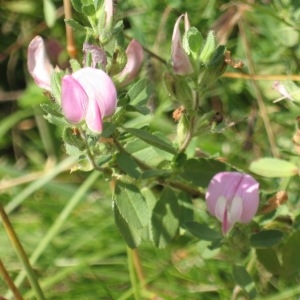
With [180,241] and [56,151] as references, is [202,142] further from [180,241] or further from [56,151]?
[56,151]

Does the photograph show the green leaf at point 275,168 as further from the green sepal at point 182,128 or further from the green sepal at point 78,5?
the green sepal at point 78,5

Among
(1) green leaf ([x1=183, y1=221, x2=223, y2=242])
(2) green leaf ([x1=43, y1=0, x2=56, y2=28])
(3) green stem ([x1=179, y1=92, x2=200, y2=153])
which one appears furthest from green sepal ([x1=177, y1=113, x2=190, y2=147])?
(2) green leaf ([x1=43, y1=0, x2=56, y2=28])

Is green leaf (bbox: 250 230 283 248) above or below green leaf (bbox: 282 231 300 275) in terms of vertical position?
above

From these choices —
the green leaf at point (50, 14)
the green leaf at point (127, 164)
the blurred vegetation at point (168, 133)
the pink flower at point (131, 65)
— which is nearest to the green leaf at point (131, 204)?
the green leaf at point (127, 164)

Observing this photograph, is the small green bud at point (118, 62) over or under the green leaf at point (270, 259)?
over

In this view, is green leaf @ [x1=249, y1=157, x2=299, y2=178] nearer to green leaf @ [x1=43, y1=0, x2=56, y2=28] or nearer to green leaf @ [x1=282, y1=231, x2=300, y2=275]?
green leaf @ [x1=282, y1=231, x2=300, y2=275]

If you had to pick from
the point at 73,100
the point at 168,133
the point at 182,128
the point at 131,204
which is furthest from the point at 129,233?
the point at 168,133
